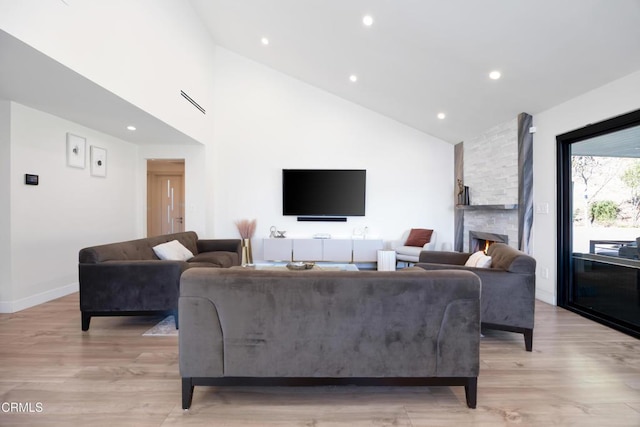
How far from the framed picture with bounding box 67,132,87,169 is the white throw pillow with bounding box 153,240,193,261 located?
159cm

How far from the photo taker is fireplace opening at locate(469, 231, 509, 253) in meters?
4.55

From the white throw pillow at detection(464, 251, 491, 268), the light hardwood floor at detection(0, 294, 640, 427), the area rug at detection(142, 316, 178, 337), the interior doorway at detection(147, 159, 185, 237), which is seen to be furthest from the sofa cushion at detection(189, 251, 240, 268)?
the interior doorway at detection(147, 159, 185, 237)

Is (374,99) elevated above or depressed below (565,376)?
above

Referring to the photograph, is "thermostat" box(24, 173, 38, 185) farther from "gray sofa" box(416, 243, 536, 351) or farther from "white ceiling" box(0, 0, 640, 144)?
"gray sofa" box(416, 243, 536, 351)

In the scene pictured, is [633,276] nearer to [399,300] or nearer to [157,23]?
[399,300]

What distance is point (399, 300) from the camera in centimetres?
168

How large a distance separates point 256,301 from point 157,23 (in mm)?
3856

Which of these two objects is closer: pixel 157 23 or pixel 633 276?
pixel 633 276

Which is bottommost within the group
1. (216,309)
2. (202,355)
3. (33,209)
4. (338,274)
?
(202,355)

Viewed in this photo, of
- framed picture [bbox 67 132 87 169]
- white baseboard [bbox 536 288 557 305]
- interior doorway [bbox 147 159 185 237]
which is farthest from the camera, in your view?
interior doorway [bbox 147 159 185 237]

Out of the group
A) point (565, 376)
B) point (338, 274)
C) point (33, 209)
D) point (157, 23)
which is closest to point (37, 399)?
point (338, 274)

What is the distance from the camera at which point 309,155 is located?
5977mm

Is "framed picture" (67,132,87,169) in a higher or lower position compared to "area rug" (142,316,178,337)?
higher

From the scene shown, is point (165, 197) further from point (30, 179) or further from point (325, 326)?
point (325, 326)
